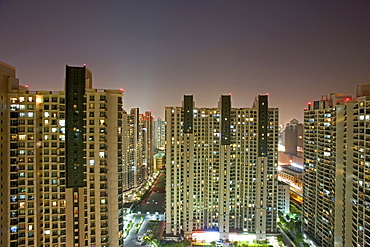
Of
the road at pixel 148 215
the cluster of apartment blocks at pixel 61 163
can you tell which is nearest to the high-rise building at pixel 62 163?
the cluster of apartment blocks at pixel 61 163

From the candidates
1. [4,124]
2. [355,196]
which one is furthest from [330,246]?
[4,124]

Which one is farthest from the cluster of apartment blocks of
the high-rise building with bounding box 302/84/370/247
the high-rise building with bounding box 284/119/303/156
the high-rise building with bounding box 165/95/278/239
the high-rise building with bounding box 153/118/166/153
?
the high-rise building with bounding box 153/118/166/153

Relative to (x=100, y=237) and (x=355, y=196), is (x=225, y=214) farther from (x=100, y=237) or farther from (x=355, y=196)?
(x=100, y=237)

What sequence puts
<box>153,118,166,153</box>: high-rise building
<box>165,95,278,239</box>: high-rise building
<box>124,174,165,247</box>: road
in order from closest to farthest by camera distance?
1. <box>165,95,278,239</box>: high-rise building
2. <box>124,174,165,247</box>: road
3. <box>153,118,166,153</box>: high-rise building

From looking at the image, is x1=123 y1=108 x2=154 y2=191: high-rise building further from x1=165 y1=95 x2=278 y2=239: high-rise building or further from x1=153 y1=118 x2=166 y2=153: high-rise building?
x1=153 y1=118 x2=166 y2=153: high-rise building

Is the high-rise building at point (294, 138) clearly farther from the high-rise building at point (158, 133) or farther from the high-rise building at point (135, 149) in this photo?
the high-rise building at point (158, 133)

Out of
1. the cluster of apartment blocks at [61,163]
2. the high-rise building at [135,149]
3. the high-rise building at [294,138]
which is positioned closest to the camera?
the cluster of apartment blocks at [61,163]
